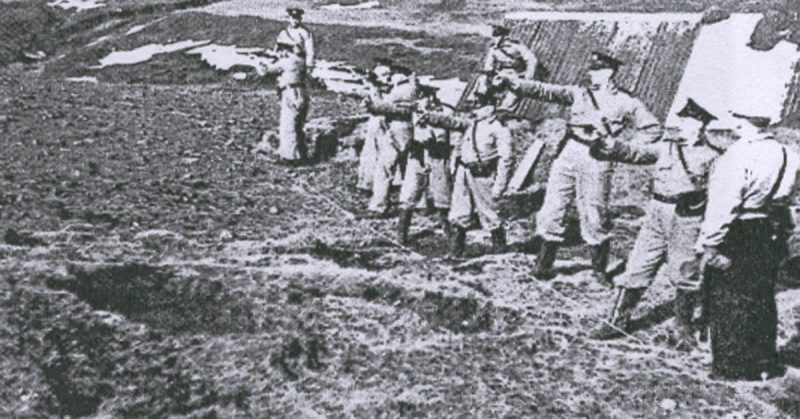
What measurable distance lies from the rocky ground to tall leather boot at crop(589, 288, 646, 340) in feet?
0.42

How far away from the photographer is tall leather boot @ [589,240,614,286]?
8.29 metres

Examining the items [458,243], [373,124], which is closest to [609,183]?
[458,243]

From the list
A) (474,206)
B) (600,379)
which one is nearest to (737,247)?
(600,379)

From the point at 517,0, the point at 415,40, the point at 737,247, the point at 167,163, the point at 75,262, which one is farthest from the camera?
the point at 517,0

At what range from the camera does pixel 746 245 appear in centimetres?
619

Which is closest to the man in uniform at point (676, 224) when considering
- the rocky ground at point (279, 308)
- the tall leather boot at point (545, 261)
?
the rocky ground at point (279, 308)

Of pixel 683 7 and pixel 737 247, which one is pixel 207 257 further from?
pixel 683 7

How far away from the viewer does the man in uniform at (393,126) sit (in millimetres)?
9375

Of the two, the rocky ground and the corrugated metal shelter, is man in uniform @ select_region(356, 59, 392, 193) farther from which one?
the corrugated metal shelter

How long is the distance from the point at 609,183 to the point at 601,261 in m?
0.77

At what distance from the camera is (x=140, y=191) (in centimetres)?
1041

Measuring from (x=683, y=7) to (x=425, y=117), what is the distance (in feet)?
45.3

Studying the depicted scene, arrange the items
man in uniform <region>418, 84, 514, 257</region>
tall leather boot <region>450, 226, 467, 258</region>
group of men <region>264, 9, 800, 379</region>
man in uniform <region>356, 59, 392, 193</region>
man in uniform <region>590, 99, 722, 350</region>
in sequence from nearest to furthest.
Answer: group of men <region>264, 9, 800, 379</region> → man in uniform <region>590, 99, 722, 350</region> → man in uniform <region>418, 84, 514, 257</region> → tall leather boot <region>450, 226, 467, 258</region> → man in uniform <region>356, 59, 392, 193</region>

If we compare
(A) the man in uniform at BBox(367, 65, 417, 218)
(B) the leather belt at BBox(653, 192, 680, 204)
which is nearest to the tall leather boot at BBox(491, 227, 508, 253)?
(A) the man in uniform at BBox(367, 65, 417, 218)
